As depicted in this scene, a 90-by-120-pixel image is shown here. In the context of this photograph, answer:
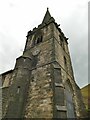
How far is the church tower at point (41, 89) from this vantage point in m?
10.8

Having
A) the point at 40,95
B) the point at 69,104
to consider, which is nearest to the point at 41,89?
the point at 40,95

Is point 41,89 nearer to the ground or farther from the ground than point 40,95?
farther from the ground

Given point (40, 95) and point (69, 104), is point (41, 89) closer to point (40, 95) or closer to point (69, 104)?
point (40, 95)

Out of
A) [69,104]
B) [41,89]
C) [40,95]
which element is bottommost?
[69,104]

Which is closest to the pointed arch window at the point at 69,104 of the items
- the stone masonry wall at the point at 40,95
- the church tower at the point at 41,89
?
the church tower at the point at 41,89

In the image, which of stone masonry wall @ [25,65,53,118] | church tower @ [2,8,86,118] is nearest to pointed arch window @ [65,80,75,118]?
church tower @ [2,8,86,118]

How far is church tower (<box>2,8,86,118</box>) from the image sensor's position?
1083cm

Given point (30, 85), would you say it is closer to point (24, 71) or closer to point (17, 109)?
point (24, 71)

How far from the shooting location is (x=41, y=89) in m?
12.3

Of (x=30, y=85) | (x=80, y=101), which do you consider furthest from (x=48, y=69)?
(x=80, y=101)

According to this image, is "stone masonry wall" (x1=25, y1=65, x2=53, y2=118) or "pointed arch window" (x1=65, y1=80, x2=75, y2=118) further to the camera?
"pointed arch window" (x1=65, y1=80, x2=75, y2=118)

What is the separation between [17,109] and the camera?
11.2 metres

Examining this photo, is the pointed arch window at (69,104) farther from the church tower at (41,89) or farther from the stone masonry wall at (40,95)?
the stone masonry wall at (40,95)

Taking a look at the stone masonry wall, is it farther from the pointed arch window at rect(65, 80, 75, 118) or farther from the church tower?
the pointed arch window at rect(65, 80, 75, 118)
